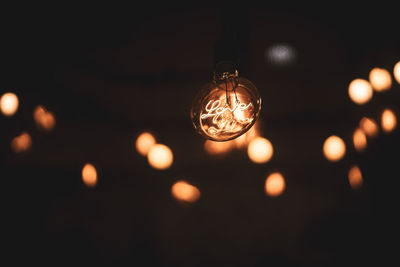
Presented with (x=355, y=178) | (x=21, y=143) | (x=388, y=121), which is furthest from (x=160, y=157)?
(x=388, y=121)

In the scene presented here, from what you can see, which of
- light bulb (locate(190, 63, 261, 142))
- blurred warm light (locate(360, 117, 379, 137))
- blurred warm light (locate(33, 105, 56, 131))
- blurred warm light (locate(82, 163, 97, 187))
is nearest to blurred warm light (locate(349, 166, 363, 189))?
blurred warm light (locate(360, 117, 379, 137))

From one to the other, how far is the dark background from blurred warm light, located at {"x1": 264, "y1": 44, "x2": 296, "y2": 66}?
25 mm

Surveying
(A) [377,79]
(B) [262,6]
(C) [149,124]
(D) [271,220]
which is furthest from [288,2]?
(D) [271,220]

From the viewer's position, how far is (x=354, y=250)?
4.45 ft

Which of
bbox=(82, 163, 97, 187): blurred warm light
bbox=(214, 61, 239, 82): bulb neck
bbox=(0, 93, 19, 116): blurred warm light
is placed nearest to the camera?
bbox=(214, 61, 239, 82): bulb neck

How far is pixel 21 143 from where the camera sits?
4.41 ft

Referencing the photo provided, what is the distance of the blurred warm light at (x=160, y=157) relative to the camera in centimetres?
149

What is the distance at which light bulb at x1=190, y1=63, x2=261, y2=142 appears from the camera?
2.60 ft

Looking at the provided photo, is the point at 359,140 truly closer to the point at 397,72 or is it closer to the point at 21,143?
the point at 397,72

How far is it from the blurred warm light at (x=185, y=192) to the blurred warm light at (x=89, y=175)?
401 millimetres

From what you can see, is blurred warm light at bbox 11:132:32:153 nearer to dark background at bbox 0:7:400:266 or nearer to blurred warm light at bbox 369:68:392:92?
dark background at bbox 0:7:400:266

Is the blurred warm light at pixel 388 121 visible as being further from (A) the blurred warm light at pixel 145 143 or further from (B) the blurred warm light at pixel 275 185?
(A) the blurred warm light at pixel 145 143

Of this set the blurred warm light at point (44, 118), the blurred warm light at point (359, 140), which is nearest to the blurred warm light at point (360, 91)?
the blurred warm light at point (359, 140)

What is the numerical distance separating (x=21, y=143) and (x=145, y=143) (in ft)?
1.90
